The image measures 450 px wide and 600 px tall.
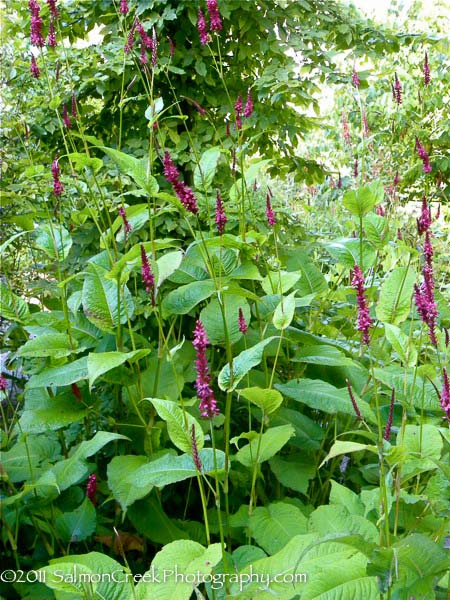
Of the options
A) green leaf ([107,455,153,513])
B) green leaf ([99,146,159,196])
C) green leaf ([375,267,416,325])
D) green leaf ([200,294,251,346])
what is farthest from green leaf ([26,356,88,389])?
green leaf ([375,267,416,325])

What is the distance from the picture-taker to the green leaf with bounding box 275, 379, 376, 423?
1389mm

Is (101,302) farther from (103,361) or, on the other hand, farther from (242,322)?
(242,322)

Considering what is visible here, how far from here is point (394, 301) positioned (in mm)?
1483

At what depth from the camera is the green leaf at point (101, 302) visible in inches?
59.5

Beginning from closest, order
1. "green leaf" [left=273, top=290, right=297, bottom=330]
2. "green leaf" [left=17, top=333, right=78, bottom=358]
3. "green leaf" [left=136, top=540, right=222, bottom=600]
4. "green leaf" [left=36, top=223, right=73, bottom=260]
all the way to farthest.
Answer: "green leaf" [left=136, top=540, right=222, bottom=600]
"green leaf" [left=273, top=290, right=297, bottom=330]
"green leaf" [left=17, top=333, right=78, bottom=358]
"green leaf" [left=36, top=223, right=73, bottom=260]

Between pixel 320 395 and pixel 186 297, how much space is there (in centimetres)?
39

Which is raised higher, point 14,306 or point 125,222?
point 125,222

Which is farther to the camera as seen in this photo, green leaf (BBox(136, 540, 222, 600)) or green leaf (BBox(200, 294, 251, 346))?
green leaf (BBox(200, 294, 251, 346))

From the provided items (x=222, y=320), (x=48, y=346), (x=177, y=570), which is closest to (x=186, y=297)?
(x=222, y=320)

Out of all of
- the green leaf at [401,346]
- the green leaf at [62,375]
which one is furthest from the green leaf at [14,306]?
the green leaf at [401,346]

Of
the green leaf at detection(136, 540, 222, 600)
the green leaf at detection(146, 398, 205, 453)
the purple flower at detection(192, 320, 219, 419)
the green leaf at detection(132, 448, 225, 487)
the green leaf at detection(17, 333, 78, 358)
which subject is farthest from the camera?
the green leaf at detection(17, 333, 78, 358)

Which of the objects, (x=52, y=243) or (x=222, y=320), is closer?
(x=222, y=320)

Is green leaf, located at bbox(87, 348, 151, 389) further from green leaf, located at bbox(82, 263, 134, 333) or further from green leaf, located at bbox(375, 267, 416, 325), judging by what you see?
green leaf, located at bbox(375, 267, 416, 325)

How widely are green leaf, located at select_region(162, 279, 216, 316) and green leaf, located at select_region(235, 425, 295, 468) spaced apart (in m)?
0.36
